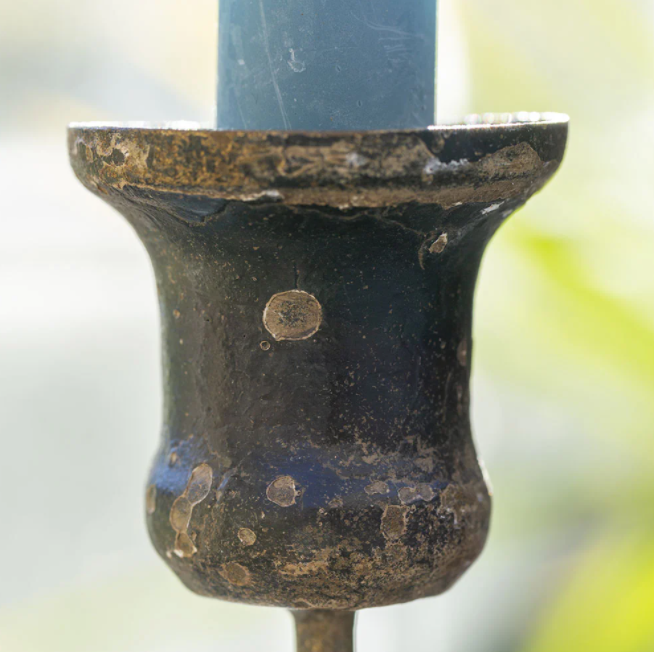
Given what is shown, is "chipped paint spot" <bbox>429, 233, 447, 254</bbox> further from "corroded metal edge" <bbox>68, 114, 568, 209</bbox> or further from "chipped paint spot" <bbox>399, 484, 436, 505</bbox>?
"chipped paint spot" <bbox>399, 484, 436, 505</bbox>

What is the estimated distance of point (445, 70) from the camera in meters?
1.28

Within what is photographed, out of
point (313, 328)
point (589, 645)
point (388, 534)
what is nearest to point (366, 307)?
point (313, 328)

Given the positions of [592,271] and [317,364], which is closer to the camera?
[317,364]

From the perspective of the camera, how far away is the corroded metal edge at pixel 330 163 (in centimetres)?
51

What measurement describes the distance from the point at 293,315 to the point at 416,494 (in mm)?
141

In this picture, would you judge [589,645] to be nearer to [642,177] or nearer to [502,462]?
[502,462]

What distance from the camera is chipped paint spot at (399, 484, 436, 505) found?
604 mm

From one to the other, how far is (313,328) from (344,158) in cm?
12

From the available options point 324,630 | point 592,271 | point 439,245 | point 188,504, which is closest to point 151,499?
point 188,504

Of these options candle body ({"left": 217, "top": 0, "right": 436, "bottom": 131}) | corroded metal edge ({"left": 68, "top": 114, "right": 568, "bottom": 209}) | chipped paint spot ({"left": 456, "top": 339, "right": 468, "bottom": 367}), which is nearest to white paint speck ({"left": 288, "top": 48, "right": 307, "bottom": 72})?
candle body ({"left": 217, "top": 0, "right": 436, "bottom": 131})

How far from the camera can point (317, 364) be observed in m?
0.60

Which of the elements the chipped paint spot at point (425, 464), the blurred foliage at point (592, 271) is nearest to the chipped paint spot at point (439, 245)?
the chipped paint spot at point (425, 464)

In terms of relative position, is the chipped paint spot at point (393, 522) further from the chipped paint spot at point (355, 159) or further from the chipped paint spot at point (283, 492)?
the chipped paint spot at point (355, 159)

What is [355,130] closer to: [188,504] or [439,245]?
[439,245]
